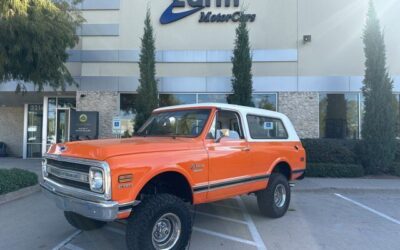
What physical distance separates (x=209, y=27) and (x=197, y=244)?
11.6 meters

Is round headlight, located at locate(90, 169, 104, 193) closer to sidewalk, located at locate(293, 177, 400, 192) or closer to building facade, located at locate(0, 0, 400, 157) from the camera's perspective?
sidewalk, located at locate(293, 177, 400, 192)

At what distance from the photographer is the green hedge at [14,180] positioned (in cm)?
804

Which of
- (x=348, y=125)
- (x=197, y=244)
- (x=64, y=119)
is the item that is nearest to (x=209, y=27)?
(x=348, y=125)

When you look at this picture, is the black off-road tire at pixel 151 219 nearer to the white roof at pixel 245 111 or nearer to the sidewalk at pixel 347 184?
Result: the white roof at pixel 245 111

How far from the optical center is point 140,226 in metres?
4.16

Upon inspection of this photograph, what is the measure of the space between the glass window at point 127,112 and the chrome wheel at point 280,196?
926cm

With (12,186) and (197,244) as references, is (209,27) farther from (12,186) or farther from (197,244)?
(197,244)

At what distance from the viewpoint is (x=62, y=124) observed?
17172 millimetres

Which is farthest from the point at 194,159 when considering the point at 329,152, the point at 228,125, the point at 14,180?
the point at 329,152

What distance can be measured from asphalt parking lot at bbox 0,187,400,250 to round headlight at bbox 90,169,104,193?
4.81 ft

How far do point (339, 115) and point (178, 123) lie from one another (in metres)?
11.1

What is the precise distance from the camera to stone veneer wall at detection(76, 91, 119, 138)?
587 inches

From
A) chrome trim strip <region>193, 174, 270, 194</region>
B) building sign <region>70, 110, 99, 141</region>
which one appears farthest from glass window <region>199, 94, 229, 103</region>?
chrome trim strip <region>193, 174, 270, 194</region>

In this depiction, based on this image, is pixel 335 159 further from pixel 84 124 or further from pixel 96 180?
pixel 96 180
